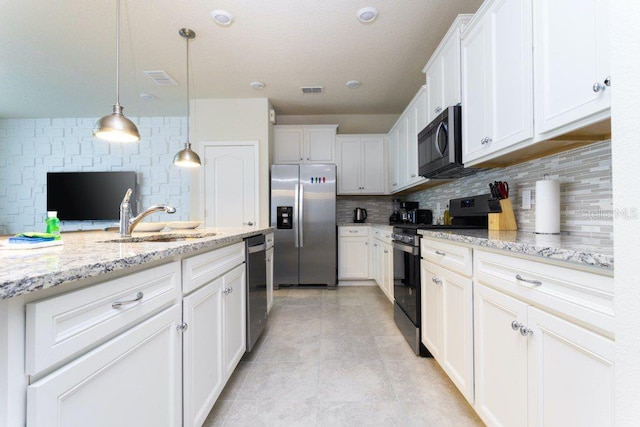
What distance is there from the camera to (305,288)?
13.1 feet

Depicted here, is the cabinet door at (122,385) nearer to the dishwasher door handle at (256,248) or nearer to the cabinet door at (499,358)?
the dishwasher door handle at (256,248)

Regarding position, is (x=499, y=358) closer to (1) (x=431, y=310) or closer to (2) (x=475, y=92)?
(1) (x=431, y=310)

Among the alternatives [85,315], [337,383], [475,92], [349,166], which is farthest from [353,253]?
[85,315]

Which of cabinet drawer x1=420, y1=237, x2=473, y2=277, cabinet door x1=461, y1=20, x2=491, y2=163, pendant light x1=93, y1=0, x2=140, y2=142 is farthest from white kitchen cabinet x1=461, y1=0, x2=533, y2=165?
pendant light x1=93, y1=0, x2=140, y2=142

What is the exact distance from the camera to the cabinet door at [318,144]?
14.5ft

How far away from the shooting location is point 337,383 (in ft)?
5.66

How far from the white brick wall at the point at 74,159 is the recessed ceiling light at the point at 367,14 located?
355 cm

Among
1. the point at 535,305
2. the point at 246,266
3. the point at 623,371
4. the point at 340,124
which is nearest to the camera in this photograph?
the point at 623,371

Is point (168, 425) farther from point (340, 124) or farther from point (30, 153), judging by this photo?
point (30, 153)

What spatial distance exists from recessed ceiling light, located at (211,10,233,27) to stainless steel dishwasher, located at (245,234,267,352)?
5.96ft

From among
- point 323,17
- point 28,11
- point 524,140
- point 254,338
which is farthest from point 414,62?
point 28,11

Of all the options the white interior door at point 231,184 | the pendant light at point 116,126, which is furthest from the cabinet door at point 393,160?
the pendant light at point 116,126

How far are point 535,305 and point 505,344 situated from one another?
25 centimetres

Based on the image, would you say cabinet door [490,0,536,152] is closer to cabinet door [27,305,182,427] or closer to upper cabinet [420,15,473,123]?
upper cabinet [420,15,473,123]
